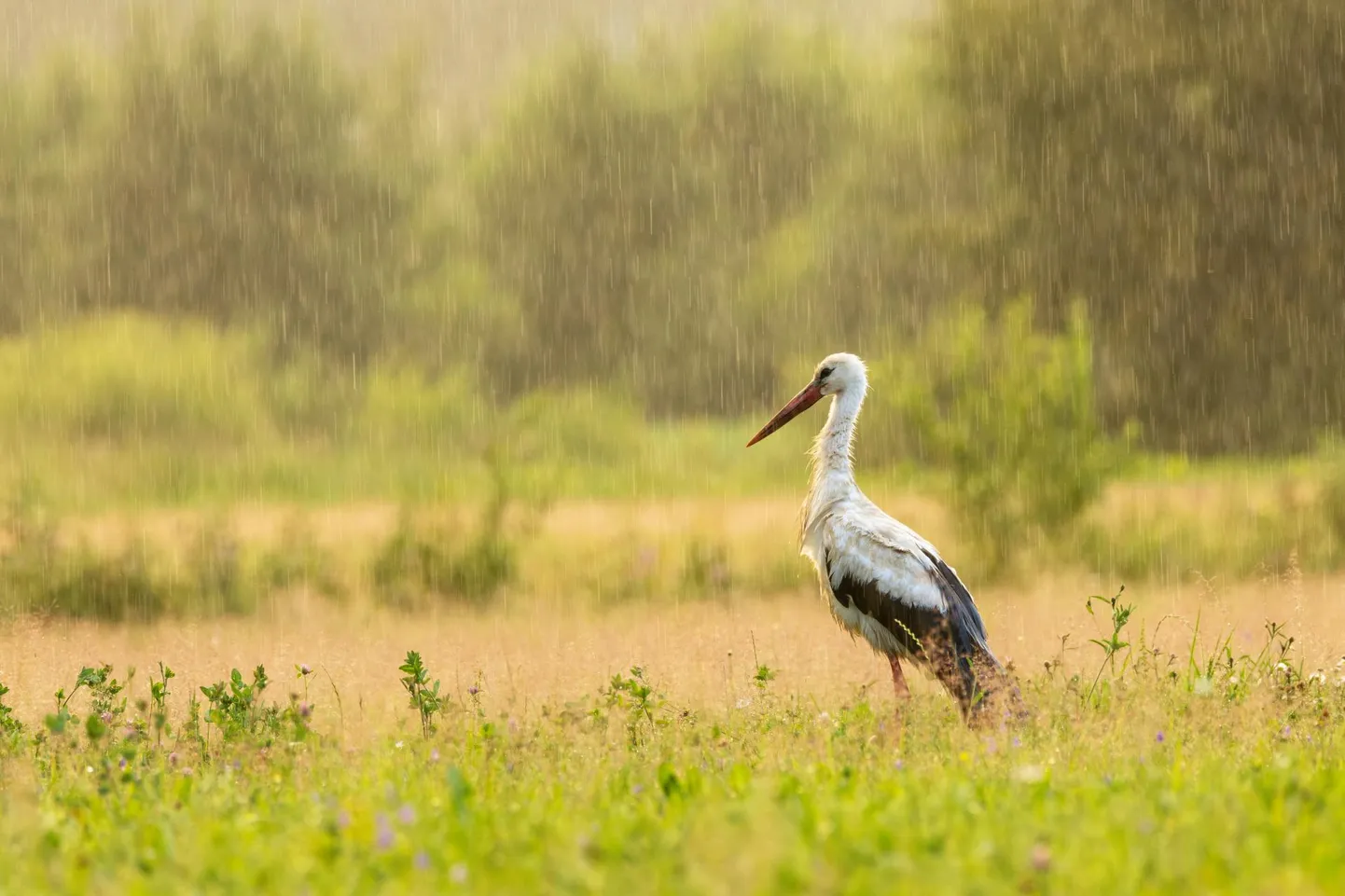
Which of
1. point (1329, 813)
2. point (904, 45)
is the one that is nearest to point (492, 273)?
point (904, 45)

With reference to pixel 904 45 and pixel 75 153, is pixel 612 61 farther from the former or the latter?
pixel 75 153

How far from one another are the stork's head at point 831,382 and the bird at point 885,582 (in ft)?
0.80

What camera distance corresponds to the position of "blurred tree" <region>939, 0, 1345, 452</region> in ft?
86.7

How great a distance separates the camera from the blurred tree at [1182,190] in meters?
26.4

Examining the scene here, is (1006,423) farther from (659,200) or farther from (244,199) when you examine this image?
(244,199)

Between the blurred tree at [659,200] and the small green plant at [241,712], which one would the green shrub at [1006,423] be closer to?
the small green plant at [241,712]

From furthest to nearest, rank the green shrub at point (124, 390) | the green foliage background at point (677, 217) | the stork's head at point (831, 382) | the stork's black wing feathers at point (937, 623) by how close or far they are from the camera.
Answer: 1. the green foliage background at point (677, 217)
2. the green shrub at point (124, 390)
3. the stork's head at point (831, 382)
4. the stork's black wing feathers at point (937, 623)

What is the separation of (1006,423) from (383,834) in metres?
10.4

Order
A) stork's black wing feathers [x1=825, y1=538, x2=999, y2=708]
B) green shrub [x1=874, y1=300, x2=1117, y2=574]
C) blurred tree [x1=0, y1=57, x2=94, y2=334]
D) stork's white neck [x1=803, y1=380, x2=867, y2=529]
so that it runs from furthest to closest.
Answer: blurred tree [x1=0, y1=57, x2=94, y2=334] → green shrub [x1=874, y1=300, x2=1117, y2=574] → stork's white neck [x1=803, y1=380, x2=867, y2=529] → stork's black wing feathers [x1=825, y1=538, x2=999, y2=708]

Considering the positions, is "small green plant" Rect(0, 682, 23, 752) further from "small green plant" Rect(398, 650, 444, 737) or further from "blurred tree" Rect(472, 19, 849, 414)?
"blurred tree" Rect(472, 19, 849, 414)

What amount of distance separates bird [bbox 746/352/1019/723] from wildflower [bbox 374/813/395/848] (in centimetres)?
409

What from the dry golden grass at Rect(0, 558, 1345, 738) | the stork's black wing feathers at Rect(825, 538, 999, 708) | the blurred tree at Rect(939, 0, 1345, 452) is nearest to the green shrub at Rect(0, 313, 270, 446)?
the dry golden grass at Rect(0, 558, 1345, 738)

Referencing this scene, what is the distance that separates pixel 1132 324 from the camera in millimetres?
27594

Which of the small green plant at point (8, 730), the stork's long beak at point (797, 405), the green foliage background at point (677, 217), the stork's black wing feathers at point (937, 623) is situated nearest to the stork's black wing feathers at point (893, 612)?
the stork's black wing feathers at point (937, 623)
